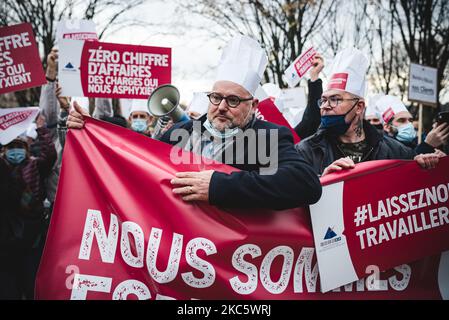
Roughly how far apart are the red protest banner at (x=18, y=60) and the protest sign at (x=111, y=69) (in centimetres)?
27

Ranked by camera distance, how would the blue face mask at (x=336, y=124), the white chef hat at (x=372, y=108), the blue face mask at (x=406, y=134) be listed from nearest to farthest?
the blue face mask at (x=336, y=124)
the blue face mask at (x=406, y=134)
the white chef hat at (x=372, y=108)

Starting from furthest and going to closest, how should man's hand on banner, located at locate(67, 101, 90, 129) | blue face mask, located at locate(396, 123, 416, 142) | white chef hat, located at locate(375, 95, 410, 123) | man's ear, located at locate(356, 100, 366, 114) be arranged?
white chef hat, located at locate(375, 95, 410, 123)
blue face mask, located at locate(396, 123, 416, 142)
man's ear, located at locate(356, 100, 366, 114)
man's hand on banner, located at locate(67, 101, 90, 129)

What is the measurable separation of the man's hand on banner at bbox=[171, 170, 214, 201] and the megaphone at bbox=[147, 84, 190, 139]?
209cm

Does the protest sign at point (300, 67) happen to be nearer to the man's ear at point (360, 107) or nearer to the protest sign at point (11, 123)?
the man's ear at point (360, 107)

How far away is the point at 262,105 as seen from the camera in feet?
17.0

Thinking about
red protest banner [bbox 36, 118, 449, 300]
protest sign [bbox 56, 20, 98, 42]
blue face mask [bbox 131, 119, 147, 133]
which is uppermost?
protest sign [bbox 56, 20, 98, 42]

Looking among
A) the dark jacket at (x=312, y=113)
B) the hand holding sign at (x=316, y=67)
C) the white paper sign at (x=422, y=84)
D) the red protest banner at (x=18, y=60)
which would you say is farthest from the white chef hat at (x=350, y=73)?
the white paper sign at (x=422, y=84)

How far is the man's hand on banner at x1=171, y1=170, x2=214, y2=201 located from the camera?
2613 mm

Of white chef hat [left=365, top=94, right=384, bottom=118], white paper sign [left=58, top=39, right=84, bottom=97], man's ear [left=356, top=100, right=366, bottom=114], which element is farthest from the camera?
white chef hat [left=365, top=94, right=384, bottom=118]

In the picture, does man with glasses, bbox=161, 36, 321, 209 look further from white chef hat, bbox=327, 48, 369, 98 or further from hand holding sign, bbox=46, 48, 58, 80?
hand holding sign, bbox=46, 48, 58, 80

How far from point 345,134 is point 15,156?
340cm

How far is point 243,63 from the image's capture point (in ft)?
10.7

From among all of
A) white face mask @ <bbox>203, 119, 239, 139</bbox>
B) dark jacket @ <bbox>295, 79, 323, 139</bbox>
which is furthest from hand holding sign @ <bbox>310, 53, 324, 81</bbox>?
white face mask @ <bbox>203, 119, 239, 139</bbox>

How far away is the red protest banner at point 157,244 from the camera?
8.62 feet
